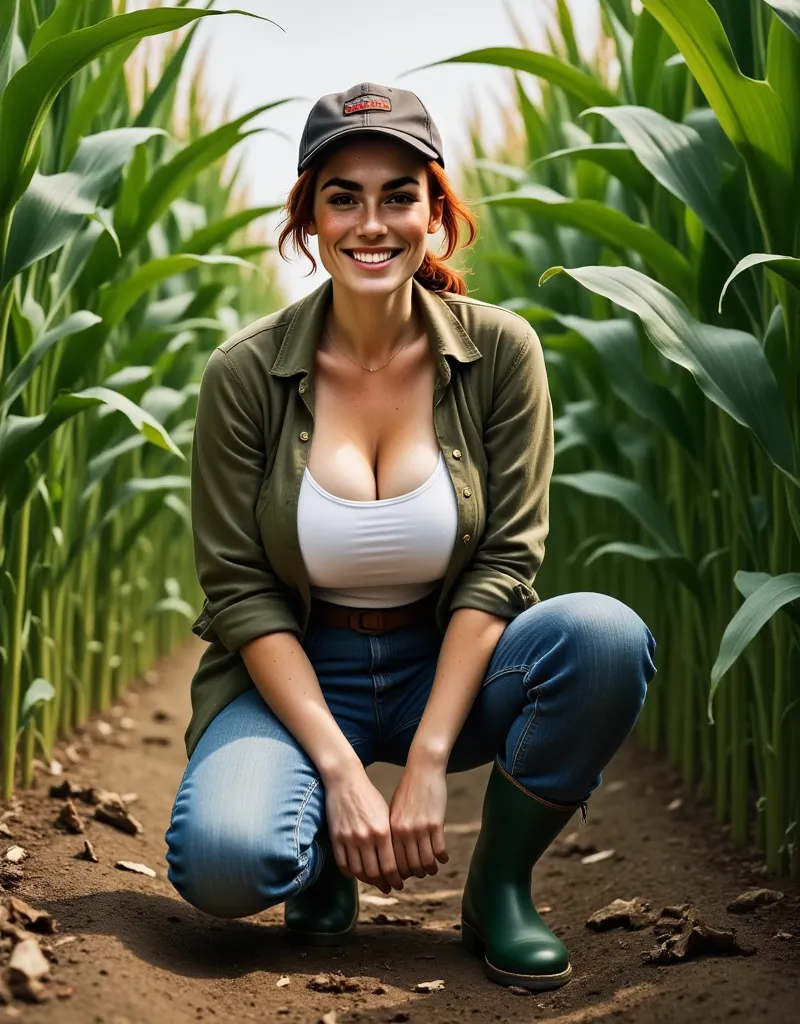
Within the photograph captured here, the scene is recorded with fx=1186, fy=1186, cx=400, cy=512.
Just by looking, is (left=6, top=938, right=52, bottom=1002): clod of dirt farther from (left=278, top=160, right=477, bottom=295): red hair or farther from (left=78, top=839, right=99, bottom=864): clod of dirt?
(left=278, top=160, right=477, bottom=295): red hair

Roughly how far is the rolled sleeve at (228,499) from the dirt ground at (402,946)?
1.19 feet

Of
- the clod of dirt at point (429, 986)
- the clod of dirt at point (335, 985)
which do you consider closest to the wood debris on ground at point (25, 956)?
the clod of dirt at point (335, 985)

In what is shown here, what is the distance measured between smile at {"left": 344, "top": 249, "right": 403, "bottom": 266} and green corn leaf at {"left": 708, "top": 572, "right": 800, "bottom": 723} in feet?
1.88

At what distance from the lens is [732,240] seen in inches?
61.9

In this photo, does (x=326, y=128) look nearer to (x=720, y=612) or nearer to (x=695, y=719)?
(x=720, y=612)

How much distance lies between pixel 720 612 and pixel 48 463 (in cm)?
108

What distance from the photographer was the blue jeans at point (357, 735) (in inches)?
51.3

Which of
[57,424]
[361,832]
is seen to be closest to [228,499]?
[57,424]

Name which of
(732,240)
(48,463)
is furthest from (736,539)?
(48,463)

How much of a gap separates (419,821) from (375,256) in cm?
66

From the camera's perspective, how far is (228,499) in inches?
57.1

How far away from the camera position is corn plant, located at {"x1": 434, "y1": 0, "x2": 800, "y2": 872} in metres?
1.42

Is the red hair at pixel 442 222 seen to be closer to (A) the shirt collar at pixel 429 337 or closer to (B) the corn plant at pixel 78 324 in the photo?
(A) the shirt collar at pixel 429 337

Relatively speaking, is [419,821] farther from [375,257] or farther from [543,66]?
[543,66]
